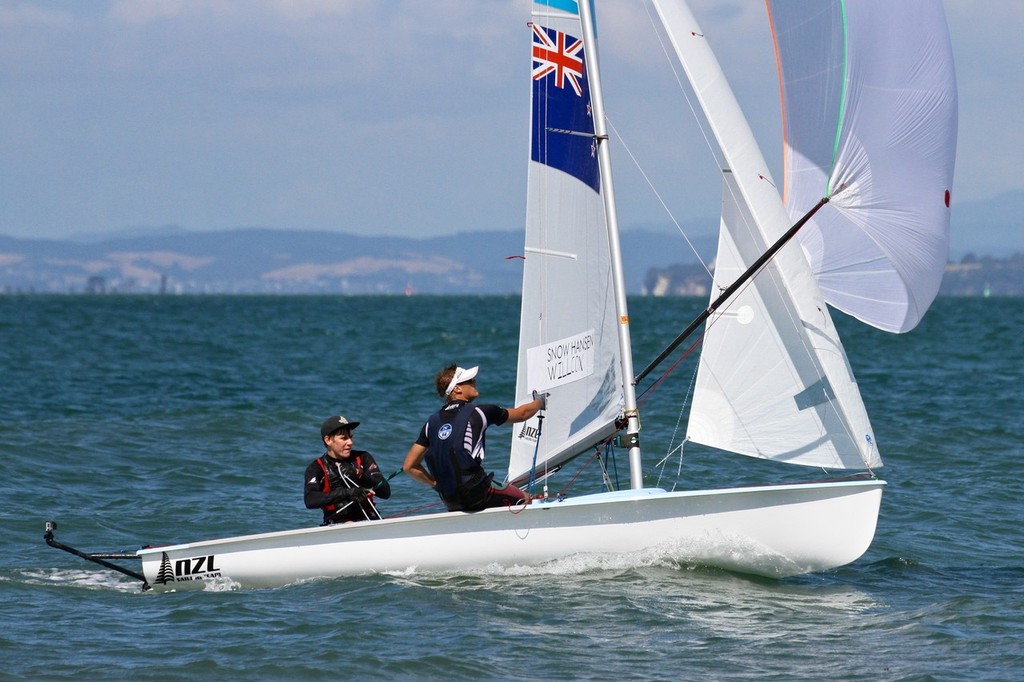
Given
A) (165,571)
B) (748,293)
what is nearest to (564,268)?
(748,293)

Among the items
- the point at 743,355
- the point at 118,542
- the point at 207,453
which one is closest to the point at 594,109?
the point at 743,355

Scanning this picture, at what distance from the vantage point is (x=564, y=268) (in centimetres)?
862

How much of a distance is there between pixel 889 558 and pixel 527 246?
366 cm

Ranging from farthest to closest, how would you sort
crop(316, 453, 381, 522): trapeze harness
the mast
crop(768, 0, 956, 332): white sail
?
crop(316, 453, 381, 522): trapeze harness, the mast, crop(768, 0, 956, 332): white sail

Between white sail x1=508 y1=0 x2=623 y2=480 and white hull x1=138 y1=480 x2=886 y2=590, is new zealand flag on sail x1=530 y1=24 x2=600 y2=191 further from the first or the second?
white hull x1=138 y1=480 x2=886 y2=590

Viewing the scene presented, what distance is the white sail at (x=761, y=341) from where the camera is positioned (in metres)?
8.20

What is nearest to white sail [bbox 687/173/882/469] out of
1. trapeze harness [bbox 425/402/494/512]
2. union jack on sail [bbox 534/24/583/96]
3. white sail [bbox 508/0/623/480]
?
white sail [bbox 508/0/623/480]

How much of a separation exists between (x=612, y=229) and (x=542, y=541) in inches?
82.8

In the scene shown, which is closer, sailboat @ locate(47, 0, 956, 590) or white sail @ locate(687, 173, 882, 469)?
sailboat @ locate(47, 0, 956, 590)

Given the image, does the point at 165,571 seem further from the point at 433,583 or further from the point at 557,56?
the point at 557,56

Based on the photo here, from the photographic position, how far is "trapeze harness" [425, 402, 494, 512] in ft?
26.5

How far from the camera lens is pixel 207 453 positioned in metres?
14.8

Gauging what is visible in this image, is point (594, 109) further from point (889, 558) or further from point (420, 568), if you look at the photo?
point (889, 558)

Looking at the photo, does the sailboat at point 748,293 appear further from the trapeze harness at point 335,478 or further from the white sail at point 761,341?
the trapeze harness at point 335,478
